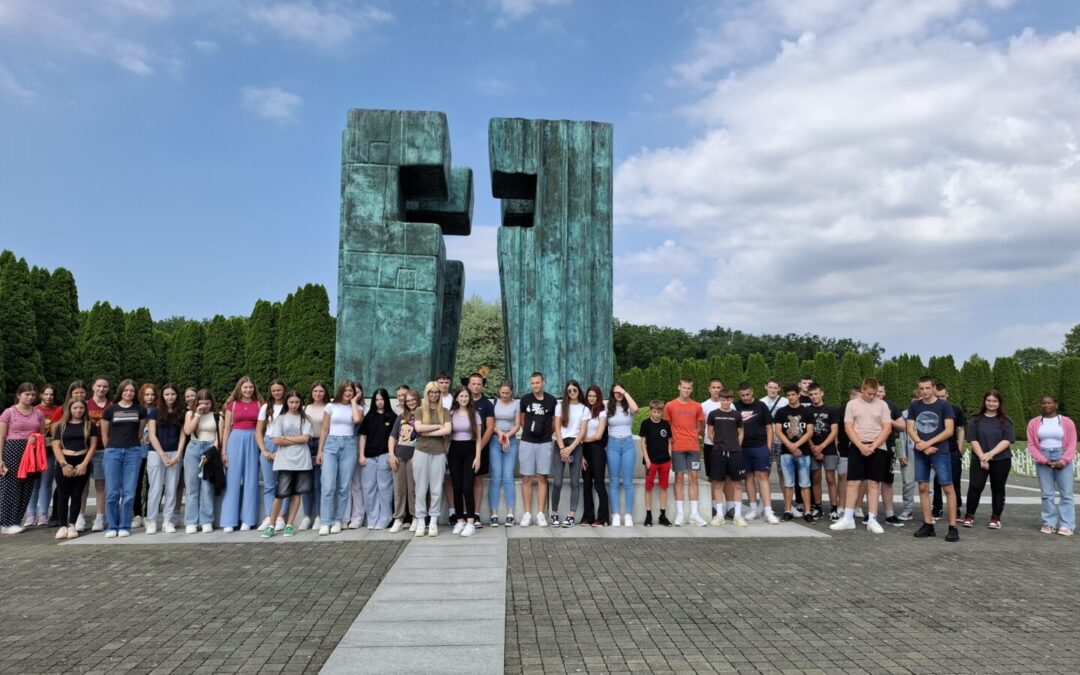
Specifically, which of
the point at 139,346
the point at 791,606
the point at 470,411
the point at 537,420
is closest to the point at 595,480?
the point at 537,420

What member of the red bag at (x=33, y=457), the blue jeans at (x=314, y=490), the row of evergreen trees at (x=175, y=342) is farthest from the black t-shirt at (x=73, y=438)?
the row of evergreen trees at (x=175, y=342)

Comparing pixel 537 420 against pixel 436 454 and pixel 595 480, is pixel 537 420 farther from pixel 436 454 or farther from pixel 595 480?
pixel 436 454

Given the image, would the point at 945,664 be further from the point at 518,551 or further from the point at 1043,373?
the point at 1043,373

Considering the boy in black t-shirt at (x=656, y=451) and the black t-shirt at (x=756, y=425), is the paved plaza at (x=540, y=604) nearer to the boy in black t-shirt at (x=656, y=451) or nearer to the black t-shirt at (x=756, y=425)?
the boy in black t-shirt at (x=656, y=451)

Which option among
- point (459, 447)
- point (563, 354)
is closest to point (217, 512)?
point (459, 447)

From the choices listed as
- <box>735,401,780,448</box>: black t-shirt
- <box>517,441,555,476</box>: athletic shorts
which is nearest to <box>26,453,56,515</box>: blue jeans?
<box>517,441,555,476</box>: athletic shorts

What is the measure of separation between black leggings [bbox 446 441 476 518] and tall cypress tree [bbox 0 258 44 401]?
18.8 metres

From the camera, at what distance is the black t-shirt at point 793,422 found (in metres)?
7.18

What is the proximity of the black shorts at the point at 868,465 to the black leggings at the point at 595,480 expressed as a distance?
239 cm

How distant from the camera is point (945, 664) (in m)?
3.25

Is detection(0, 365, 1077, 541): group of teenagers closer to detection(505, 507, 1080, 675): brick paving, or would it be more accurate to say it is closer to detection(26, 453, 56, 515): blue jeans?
detection(26, 453, 56, 515): blue jeans

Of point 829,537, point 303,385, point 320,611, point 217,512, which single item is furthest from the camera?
point 303,385

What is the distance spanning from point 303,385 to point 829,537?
25.0 m

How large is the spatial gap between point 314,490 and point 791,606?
4.56 metres
